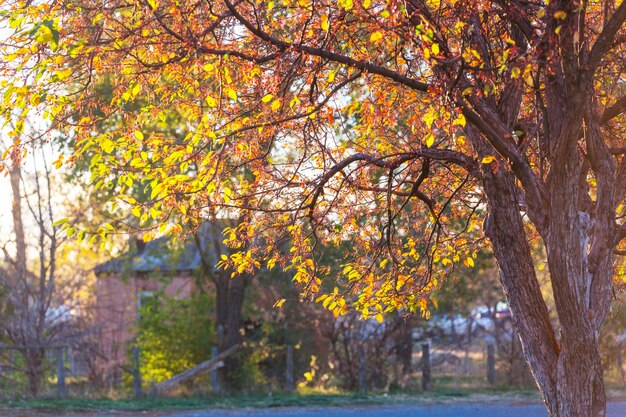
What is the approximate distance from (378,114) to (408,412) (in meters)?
10.6

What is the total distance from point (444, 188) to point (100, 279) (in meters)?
22.5

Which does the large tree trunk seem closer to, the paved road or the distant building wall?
the distant building wall

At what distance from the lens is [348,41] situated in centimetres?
834

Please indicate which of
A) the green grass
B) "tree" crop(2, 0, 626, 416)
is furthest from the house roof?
"tree" crop(2, 0, 626, 416)

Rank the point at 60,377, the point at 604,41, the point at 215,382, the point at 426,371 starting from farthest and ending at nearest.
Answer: the point at 426,371, the point at 215,382, the point at 60,377, the point at 604,41

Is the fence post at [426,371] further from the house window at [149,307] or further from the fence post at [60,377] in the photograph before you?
the fence post at [60,377]

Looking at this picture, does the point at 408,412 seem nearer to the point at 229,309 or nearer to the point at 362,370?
the point at 362,370

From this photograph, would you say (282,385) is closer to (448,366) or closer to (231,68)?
(448,366)

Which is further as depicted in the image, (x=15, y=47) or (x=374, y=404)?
(x=374, y=404)

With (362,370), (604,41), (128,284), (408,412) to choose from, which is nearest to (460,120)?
(604,41)

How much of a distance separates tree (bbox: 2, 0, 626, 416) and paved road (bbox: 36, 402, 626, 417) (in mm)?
8477

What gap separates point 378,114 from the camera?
28.0 ft

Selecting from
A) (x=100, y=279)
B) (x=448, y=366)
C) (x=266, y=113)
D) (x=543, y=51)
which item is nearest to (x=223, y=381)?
(x=448, y=366)

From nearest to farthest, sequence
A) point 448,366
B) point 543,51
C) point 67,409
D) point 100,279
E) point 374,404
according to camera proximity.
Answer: point 543,51, point 67,409, point 374,404, point 448,366, point 100,279
